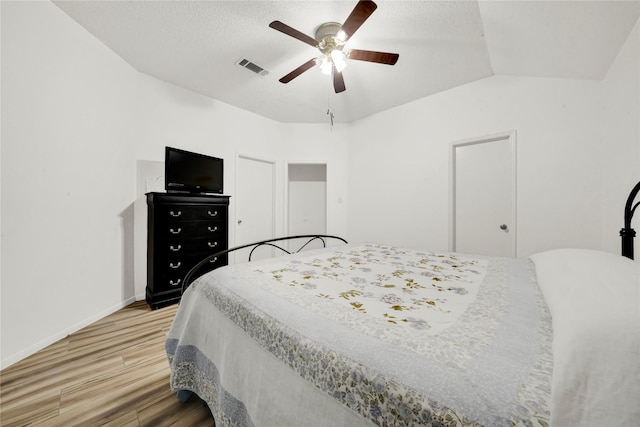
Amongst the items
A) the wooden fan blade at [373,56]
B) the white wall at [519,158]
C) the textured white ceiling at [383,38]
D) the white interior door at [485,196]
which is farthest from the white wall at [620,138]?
the wooden fan blade at [373,56]

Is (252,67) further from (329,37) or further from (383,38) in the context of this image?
(383,38)

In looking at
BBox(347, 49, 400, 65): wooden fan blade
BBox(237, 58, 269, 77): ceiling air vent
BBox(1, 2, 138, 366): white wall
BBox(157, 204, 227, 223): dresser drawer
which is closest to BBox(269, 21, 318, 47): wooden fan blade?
BBox(347, 49, 400, 65): wooden fan blade

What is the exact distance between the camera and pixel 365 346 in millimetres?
651

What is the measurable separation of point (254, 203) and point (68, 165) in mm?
2350

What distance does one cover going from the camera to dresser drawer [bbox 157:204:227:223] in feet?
8.52

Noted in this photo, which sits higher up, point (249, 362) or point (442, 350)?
point (442, 350)

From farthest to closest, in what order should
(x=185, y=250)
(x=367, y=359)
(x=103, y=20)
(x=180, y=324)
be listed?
(x=185, y=250)
(x=103, y=20)
(x=180, y=324)
(x=367, y=359)

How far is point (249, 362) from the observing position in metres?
0.89

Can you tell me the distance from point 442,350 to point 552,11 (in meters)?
2.49

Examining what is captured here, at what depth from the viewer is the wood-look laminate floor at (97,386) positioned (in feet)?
4.09

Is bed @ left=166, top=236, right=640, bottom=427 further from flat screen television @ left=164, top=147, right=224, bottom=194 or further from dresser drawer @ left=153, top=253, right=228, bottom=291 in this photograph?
flat screen television @ left=164, top=147, right=224, bottom=194

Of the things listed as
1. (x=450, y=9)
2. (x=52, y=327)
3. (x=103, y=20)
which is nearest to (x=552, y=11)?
(x=450, y=9)

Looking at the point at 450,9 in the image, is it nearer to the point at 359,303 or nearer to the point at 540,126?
the point at 540,126

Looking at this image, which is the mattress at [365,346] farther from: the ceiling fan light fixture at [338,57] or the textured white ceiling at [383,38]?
the textured white ceiling at [383,38]
